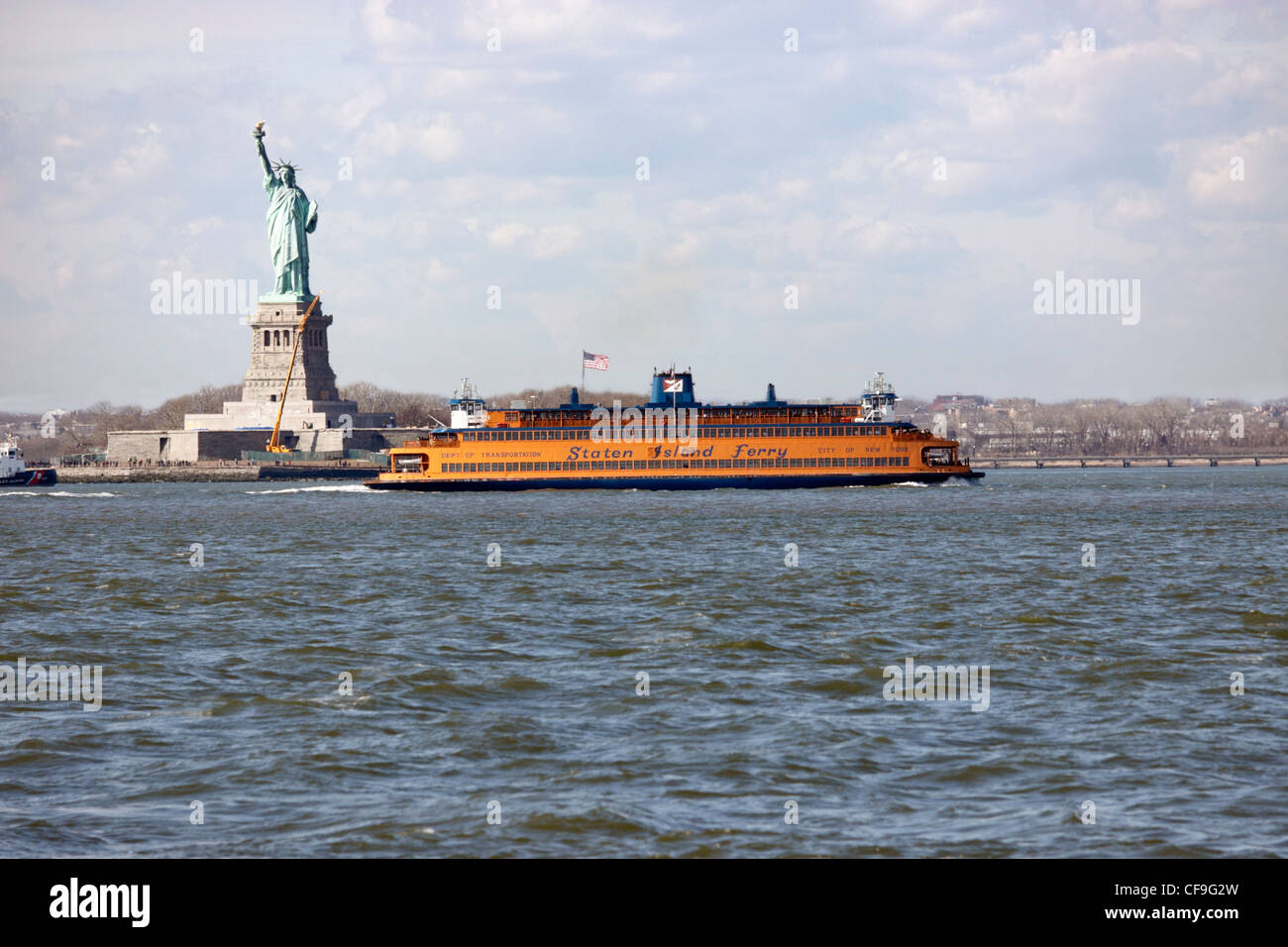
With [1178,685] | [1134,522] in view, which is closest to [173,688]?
[1178,685]

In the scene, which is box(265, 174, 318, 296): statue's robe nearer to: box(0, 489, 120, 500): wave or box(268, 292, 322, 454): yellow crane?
box(268, 292, 322, 454): yellow crane

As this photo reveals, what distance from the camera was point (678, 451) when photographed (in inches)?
3716

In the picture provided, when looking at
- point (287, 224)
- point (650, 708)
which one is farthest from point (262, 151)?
point (650, 708)

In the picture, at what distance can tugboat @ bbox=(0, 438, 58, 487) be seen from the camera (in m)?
118

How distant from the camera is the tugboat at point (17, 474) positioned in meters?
118

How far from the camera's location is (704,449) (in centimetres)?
9419

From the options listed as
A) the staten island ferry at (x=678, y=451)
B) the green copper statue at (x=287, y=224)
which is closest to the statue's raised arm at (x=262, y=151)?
the green copper statue at (x=287, y=224)

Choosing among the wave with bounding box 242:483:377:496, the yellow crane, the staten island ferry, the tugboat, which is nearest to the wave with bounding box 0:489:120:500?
the tugboat

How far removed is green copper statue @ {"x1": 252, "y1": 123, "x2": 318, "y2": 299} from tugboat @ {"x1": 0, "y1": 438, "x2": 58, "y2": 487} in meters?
31.7

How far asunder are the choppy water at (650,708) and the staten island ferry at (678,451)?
166ft

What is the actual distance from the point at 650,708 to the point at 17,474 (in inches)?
4624

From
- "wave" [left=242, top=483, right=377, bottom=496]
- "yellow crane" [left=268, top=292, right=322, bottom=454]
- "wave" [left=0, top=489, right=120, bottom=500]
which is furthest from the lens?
"yellow crane" [left=268, top=292, right=322, bottom=454]
